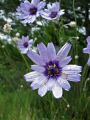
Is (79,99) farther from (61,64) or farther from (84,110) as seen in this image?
(61,64)

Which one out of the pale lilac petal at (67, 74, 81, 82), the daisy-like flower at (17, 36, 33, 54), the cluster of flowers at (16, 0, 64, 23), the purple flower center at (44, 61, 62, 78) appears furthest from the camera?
the daisy-like flower at (17, 36, 33, 54)

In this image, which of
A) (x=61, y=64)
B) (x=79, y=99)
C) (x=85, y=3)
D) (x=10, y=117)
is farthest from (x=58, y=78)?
(x=85, y=3)

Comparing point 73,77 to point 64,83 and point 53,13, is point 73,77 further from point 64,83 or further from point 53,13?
point 53,13

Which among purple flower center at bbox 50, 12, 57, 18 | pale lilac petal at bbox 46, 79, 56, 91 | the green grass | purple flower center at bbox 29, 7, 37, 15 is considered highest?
purple flower center at bbox 29, 7, 37, 15

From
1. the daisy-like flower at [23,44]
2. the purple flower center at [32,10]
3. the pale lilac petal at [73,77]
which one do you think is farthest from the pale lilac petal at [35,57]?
the daisy-like flower at [23,44]

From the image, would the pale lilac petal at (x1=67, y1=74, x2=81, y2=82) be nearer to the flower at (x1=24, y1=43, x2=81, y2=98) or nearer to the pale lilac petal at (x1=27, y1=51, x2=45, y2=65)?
the flower at (x1=24, y1=43, x2=81, y2=98)

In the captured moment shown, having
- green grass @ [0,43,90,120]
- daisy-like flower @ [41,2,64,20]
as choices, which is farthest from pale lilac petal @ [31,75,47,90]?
daisy-like flower @ [41,2,64,20]

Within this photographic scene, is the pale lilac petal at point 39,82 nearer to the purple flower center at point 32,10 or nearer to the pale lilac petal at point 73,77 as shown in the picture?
the pale lilac petal at point 73,77

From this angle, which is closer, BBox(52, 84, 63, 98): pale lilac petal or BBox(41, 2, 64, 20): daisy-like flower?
BBox(52, 84, 63, 98): pale lilac petal
